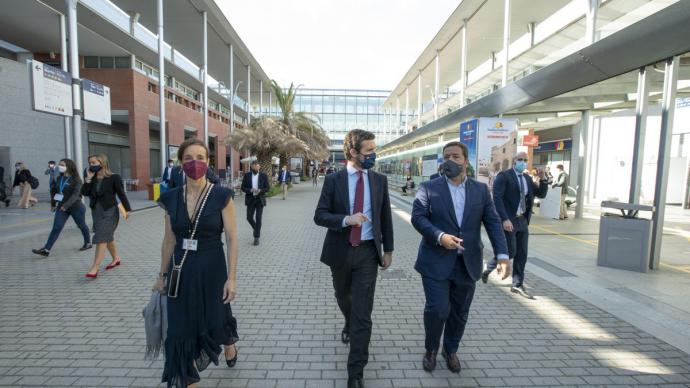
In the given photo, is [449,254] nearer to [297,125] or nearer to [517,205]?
[517,205]

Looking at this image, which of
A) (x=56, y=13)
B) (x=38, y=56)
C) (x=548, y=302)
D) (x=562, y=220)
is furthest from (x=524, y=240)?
(x=38, y=56)

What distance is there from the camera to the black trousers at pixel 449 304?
2904 mm

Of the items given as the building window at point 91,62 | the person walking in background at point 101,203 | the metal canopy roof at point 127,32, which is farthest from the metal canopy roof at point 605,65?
the building window at point 91,62

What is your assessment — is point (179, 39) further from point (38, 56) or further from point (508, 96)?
point (508, 96)

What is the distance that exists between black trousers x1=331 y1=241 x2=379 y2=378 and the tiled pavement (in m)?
0.31

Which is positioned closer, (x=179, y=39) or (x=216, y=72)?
(x=179, y=39)

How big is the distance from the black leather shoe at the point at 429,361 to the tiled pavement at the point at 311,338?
0.06m

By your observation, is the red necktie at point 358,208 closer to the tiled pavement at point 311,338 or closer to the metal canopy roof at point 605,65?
the tiled pavement at point 311,338

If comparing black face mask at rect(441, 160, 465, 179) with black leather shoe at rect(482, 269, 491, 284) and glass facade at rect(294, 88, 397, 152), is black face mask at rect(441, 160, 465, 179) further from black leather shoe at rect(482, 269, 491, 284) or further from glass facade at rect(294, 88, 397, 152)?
glass facade at rect(294, 88, 397, 152)

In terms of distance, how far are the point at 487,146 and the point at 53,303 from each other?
1034 centimetres

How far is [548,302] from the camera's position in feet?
15.1

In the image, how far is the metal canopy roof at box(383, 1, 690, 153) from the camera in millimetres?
5262

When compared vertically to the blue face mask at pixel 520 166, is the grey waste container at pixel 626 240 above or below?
below

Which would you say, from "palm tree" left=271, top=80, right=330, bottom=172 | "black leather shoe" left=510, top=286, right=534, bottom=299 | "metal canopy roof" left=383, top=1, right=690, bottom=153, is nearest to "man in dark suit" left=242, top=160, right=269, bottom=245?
"black leather shoe" left=510, top=286, right=534, bottom=299
